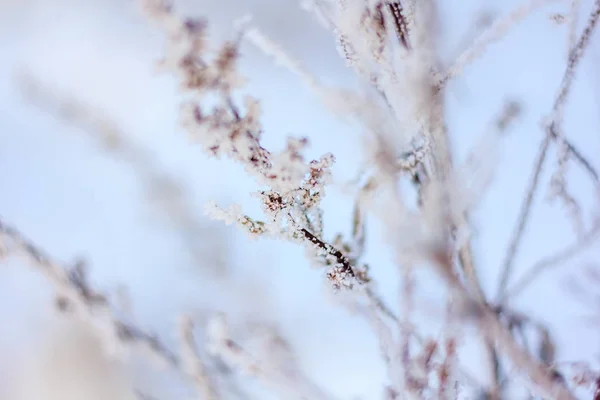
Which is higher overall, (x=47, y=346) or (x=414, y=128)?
(x=414, y=128)

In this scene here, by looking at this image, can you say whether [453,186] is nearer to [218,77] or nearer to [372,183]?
[372,183]

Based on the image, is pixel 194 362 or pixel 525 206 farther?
pixel 194 362

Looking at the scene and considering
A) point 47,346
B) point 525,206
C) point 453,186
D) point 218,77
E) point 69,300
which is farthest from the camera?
point 47,346

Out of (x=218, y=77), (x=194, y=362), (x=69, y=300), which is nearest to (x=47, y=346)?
(x=69, y=300)

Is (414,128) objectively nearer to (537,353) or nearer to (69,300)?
(537,353)

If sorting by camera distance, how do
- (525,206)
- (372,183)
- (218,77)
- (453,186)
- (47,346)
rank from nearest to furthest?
(218,77), (453,186), (372,183), (525,206), (47,346)

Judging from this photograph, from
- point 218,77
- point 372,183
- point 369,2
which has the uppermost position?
point 369,2

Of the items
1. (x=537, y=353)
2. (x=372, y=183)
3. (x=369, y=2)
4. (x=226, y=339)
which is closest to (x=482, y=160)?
(x=372, y=183)

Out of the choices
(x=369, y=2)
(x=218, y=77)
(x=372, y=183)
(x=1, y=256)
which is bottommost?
(x=1, y=256)

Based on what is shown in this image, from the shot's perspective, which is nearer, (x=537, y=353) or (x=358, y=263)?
(x=358, y=263)
